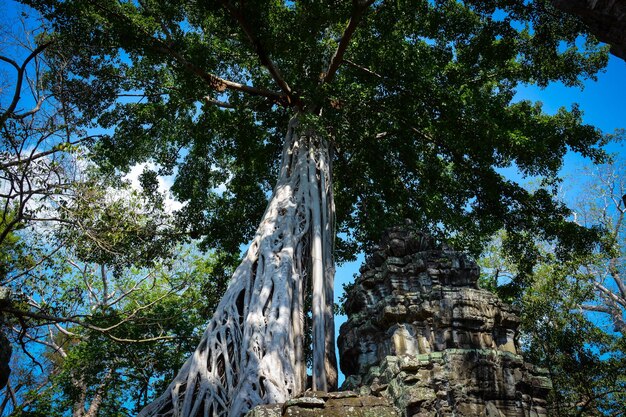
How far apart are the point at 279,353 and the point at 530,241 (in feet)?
18.0

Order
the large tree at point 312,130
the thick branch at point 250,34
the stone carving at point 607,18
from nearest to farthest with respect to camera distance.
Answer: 1. the stone carving at point 607,18
2. the large tree at point 312,130
3. the thick branch at point 250,34

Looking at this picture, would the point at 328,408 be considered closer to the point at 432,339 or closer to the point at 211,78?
the point at 432,339

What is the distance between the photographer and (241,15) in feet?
22.2

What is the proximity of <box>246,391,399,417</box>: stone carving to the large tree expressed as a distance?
5.52ft

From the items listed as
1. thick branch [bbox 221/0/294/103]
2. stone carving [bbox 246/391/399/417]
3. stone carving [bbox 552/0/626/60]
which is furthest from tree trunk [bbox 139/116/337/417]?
stone carving [bbox 552/0/626/60]

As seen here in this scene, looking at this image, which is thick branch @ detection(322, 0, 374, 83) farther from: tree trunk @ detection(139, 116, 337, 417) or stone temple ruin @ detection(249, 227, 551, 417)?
stone temple ruin @ detection(249, 227, 551, 417)

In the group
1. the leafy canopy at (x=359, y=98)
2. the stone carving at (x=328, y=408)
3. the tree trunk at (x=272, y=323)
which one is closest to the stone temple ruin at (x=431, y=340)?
the tree trunk at (x=272, y=323)

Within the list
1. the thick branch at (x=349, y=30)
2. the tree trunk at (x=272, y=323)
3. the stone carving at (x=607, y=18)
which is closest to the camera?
the stone carving at (x=607, y=18)

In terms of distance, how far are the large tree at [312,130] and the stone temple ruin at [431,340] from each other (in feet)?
1.61

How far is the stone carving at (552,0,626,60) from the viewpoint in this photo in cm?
266

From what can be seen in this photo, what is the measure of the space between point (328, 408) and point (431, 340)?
2574mm

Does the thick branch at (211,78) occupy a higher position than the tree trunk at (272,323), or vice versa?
the thick branch at (211,78)

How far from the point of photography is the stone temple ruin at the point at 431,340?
4.57 m

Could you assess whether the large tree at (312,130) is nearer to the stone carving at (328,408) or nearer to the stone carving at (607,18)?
the stone carving at (328,408)
